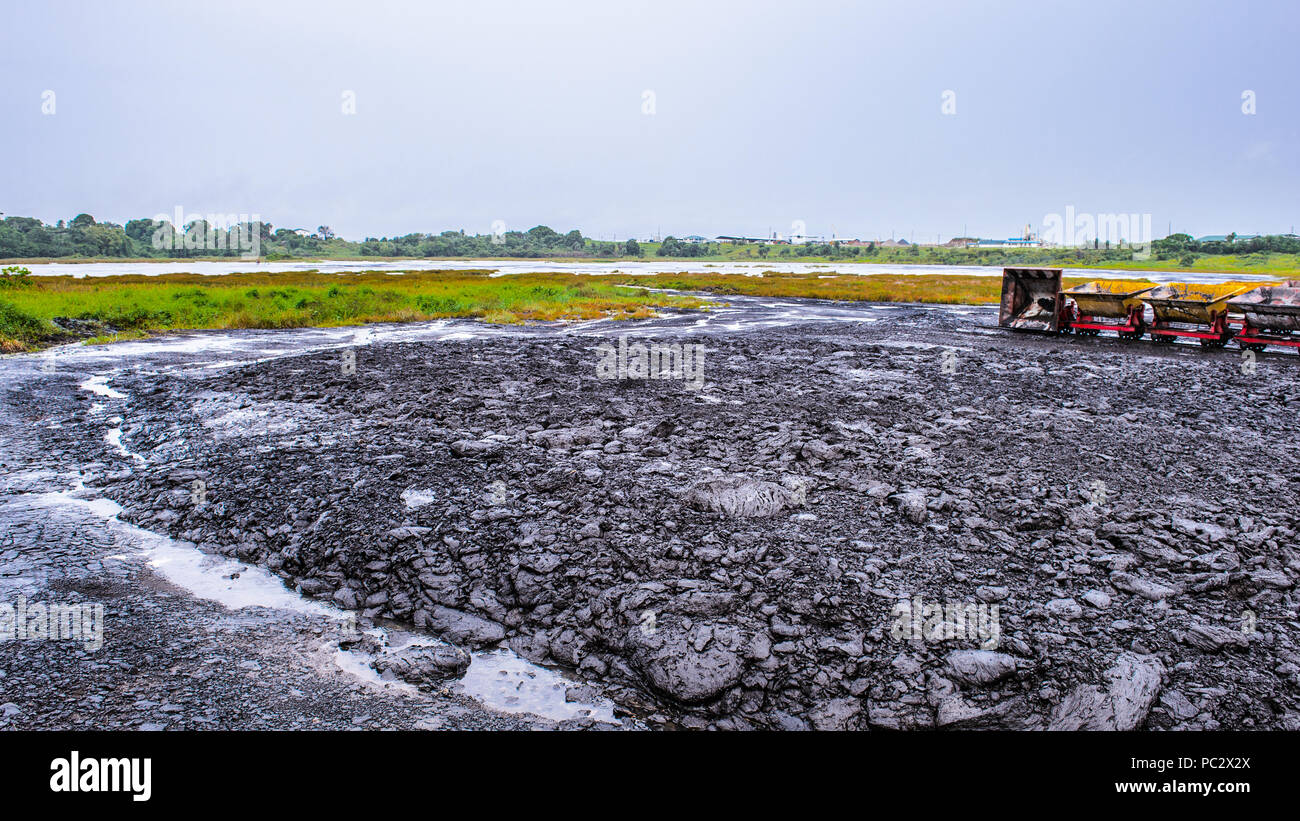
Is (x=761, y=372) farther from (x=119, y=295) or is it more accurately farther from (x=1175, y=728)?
(x=119, y=295)

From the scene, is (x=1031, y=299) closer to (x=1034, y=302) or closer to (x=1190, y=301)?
(x=1034, y=302)

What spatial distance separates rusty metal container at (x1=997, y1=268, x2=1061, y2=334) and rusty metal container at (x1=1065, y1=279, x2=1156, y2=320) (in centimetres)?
70

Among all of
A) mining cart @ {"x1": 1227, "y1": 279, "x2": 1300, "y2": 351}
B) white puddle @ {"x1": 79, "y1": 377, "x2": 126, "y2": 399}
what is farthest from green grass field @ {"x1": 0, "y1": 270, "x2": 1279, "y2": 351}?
mining cart @ {"x1": 1227, "y1": 279, "x2": 1300, "y2": 351}

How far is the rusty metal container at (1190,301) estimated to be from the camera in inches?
765

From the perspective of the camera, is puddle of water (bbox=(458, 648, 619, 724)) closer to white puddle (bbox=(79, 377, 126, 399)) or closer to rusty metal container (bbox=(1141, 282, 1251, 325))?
white puddle (bbox=(79, 377, 126, 399))

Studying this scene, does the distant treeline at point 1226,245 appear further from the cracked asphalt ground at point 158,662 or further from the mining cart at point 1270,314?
the cracked asphalt ground at point 158,662

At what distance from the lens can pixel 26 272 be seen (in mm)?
26734

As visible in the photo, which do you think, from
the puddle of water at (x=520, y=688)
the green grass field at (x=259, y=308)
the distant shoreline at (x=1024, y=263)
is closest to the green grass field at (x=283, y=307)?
the green grass field at (x=259, y=308)

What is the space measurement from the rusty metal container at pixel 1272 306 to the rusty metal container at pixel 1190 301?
57 centimetres

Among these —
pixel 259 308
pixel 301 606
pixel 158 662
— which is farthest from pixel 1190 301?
pixel 259 308

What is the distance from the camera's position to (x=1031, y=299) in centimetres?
2442

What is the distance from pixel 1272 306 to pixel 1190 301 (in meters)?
2.16
